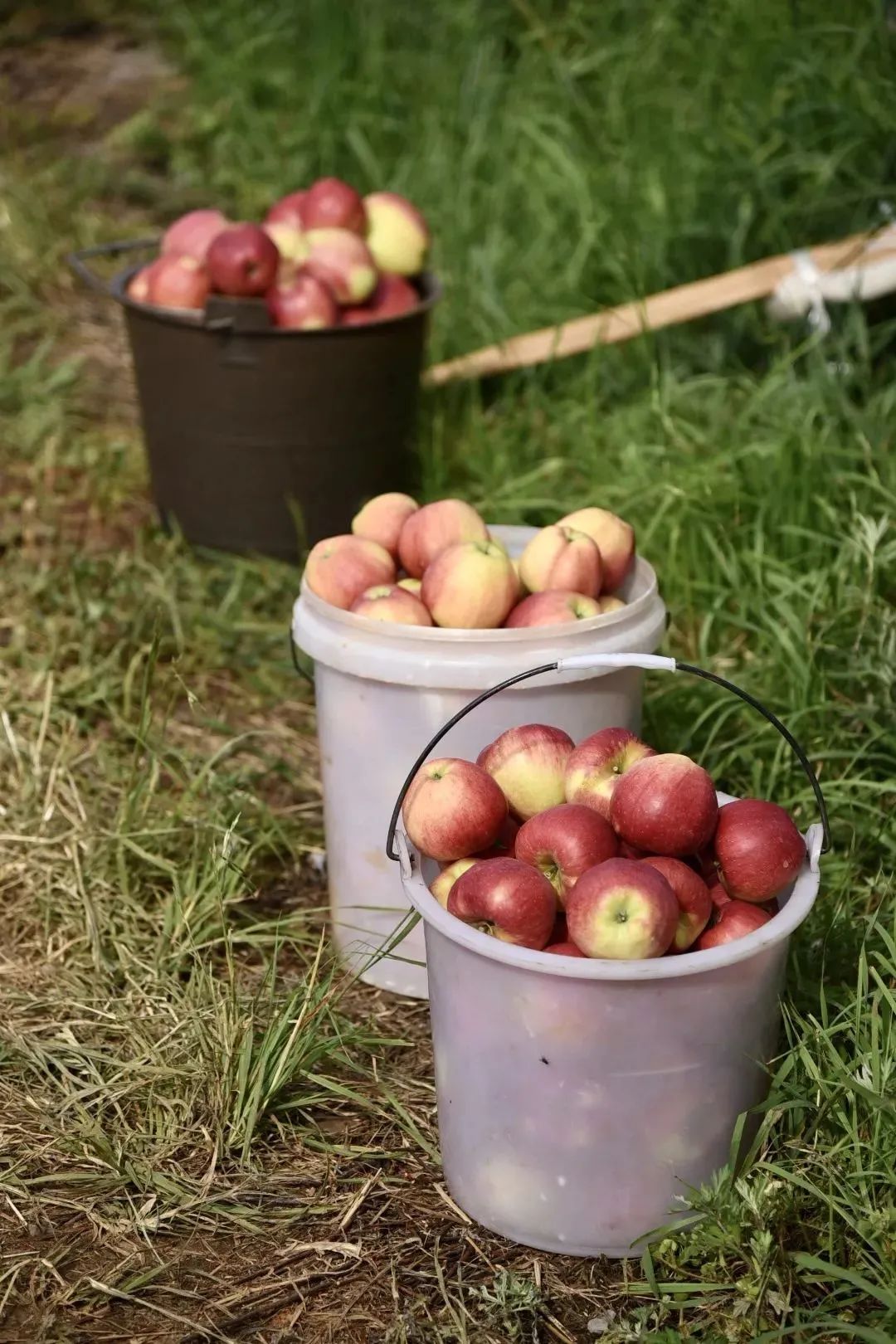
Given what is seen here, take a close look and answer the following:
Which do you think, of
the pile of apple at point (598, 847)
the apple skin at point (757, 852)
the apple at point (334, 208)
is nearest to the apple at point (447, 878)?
the pile of apple at point (598, 847)

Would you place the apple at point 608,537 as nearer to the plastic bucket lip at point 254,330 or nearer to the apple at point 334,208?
the plastic bucket lip at point 254,330

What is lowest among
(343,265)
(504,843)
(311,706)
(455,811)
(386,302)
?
(311,706)

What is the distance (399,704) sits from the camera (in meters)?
2.26

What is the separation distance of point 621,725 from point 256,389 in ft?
4.75

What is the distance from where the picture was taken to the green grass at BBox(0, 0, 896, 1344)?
5.98ft

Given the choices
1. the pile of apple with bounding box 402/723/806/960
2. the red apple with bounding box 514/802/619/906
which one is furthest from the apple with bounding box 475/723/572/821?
the red apple with bounding box 514/802/619/906

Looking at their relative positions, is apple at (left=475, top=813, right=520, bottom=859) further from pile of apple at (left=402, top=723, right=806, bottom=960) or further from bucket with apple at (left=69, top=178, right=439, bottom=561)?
bucket with apple at (left=69, top=178, right=439, bottom=561)

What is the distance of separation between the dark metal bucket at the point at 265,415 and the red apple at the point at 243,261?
0.26 ft

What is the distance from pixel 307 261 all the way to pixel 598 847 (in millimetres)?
2053

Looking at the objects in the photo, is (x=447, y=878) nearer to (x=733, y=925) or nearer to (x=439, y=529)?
(x=733, y=925)

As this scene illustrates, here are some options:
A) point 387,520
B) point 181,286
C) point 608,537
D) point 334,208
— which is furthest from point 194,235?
point 608,537

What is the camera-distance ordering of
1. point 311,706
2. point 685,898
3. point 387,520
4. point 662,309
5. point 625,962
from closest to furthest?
1. point 625,962
2. point 685,898
3. point 387,520
4. point 311,706
5. point 662,309

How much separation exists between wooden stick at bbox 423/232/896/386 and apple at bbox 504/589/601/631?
4.65 feet

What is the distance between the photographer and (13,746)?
110 inches
